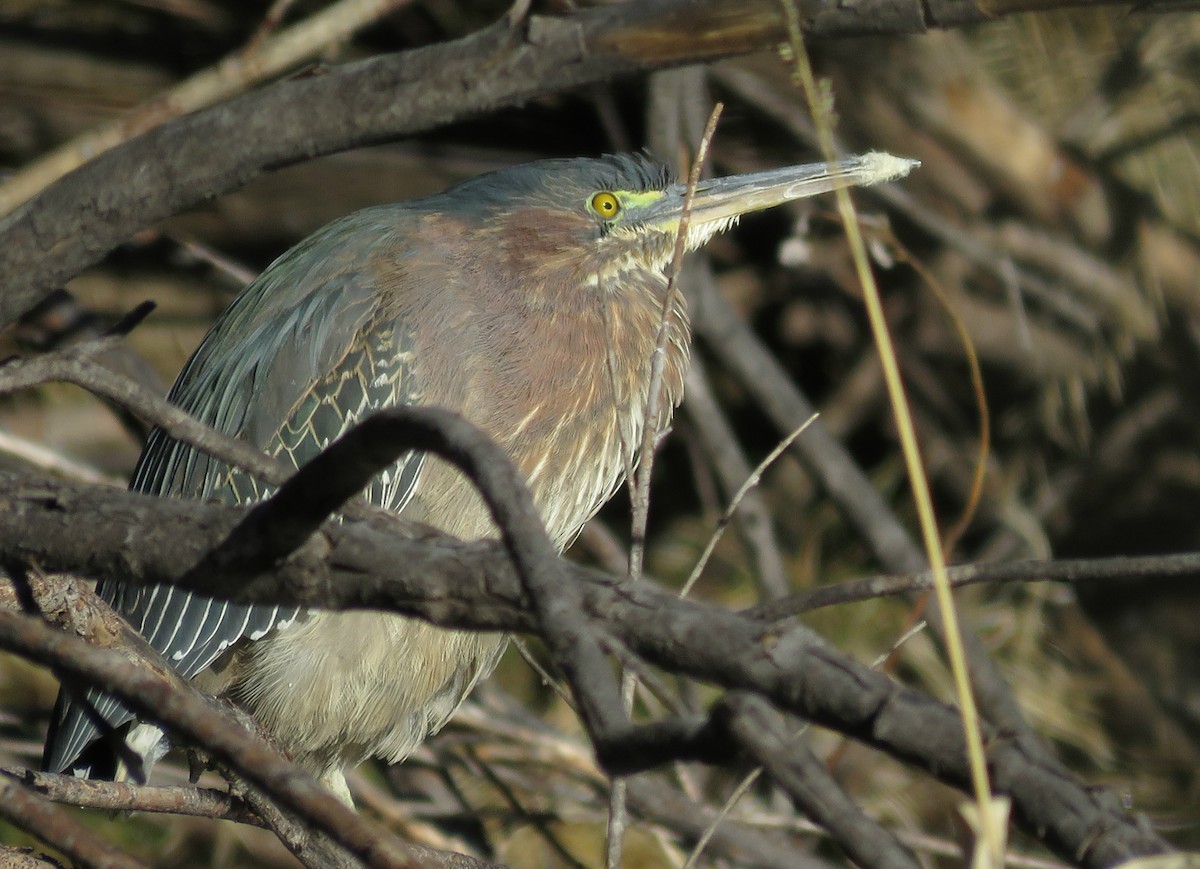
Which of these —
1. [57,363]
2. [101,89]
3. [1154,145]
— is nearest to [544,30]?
[57,363]

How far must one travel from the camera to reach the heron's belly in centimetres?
273

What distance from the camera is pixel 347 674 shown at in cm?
275

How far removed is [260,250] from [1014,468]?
8.85 ft

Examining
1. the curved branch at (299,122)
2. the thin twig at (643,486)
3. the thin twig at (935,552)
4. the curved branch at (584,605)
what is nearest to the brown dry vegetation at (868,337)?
the curved branch at (299,122)

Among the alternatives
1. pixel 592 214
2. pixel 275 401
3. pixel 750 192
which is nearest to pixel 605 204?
pixel 592 214

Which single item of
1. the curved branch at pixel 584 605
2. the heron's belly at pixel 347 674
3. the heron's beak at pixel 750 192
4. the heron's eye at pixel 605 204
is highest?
the heron's eye at pixel 605 204

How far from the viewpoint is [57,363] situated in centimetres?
185

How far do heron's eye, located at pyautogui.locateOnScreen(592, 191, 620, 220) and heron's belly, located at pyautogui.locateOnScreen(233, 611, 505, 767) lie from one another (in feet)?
3.28

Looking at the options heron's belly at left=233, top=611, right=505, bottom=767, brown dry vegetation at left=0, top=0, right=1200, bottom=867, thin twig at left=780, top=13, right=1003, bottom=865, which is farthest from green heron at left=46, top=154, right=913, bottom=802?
thin twig at left=780, top=13, right=1003, bottom=865

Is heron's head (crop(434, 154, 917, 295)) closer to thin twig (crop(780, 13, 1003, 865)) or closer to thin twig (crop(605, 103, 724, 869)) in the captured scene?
thin twig (crop(605, 103, 724, 869))

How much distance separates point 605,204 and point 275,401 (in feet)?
2.84

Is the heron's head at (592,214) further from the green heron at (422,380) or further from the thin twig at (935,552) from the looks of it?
the thin twig at (935,552)

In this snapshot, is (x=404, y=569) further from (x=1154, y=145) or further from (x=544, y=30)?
(x=1154, y=145)

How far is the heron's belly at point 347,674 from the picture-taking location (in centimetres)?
273
